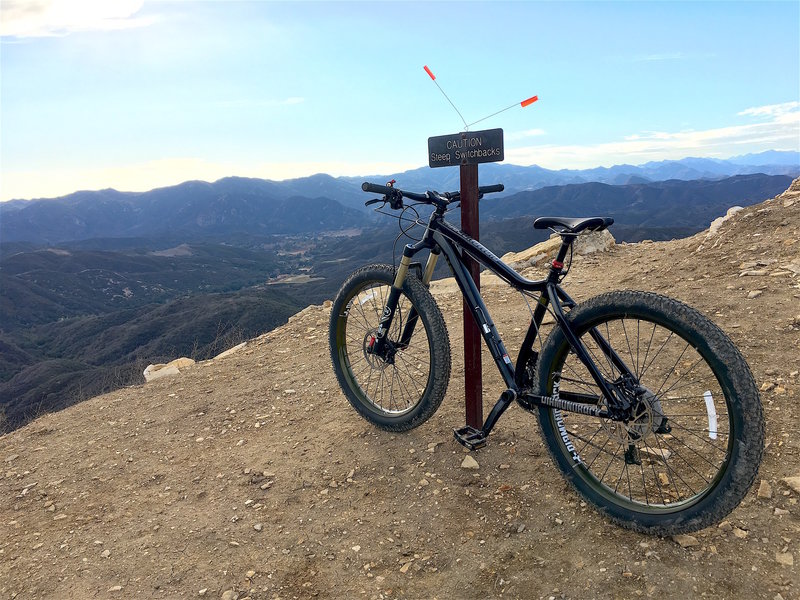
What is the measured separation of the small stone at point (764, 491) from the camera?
2816 millimetres

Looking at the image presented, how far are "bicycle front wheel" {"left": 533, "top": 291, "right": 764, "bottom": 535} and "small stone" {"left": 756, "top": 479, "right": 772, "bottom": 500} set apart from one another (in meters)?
0.24

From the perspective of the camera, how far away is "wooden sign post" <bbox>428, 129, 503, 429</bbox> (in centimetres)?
355

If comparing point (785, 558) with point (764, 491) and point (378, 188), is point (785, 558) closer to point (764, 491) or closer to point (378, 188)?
point (764, 491)

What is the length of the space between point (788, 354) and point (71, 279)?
183 meters

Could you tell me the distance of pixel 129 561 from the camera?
128 inches

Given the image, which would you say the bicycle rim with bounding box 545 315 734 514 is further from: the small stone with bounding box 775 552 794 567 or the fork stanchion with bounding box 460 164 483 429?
the fork stanchion with bounding box 460 164 483 429

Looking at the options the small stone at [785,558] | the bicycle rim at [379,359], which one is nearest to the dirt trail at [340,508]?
the small stone at [785,558]

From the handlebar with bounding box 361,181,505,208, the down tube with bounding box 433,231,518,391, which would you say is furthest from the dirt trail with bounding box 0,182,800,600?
the handlebar with bounding box 361,181,505,208

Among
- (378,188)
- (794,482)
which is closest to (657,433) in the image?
(794,482)

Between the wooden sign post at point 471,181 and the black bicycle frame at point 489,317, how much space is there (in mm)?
173

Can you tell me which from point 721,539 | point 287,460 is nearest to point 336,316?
point 287,460

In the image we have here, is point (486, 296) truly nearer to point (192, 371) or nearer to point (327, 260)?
point (192, 371)

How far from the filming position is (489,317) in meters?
3.43

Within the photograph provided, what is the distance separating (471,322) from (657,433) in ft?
5.21
